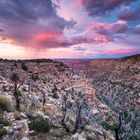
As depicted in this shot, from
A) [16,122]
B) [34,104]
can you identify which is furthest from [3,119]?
[34,104]

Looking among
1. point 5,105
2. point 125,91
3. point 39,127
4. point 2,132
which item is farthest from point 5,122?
point 125,91

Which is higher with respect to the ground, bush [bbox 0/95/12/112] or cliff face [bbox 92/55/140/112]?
bush [bbox 0/95/12/112]

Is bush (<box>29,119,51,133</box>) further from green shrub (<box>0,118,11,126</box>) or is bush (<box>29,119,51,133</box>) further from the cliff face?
the cliff face

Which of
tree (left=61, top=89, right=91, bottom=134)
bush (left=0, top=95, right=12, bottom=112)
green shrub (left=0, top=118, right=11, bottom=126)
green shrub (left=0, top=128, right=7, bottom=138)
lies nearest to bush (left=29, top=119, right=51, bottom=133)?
green shrub (left=0, top=118, right=11, bottom=126)

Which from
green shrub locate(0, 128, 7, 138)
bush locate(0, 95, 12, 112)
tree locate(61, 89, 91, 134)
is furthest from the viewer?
tree locate(61, 89, 91, 134)

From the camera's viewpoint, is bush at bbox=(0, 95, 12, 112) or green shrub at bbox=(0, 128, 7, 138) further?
bush at bbox=(0, 95, 12, 112)

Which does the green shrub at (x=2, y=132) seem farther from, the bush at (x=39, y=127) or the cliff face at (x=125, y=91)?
the cliff face at (x=125, y=91)

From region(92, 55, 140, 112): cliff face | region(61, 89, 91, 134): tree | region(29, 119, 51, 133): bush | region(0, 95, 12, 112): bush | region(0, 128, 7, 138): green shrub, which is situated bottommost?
region(92, 55, 140, 112): cliff face

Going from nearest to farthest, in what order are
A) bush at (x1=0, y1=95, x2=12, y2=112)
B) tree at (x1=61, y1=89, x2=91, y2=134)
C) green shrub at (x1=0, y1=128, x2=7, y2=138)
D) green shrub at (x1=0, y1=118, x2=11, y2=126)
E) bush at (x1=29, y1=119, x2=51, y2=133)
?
green shrub at (x1=0, y1=128, x2=7, y2=138), green shrub at (x1=0, y1=118, x2=11, y2=126), bush at (x1=29, y1=119, x2=51, y2=133), bush at (x1=0, y1=95, x2=12, y2=112), tree at (x1=61, y1=89, x2=91, y2=134)

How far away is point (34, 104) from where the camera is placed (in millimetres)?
A: 30297

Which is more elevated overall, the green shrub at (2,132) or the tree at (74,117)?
the green shrub at (2,132)

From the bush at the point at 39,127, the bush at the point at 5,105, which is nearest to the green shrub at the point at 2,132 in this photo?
the bush at the point at 39,127

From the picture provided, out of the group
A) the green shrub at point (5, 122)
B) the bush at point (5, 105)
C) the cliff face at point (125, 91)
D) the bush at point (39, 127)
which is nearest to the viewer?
the green shrub at point (5, 122)

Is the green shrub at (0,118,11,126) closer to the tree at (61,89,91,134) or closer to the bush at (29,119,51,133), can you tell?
the bush at (29,119,51,133)
